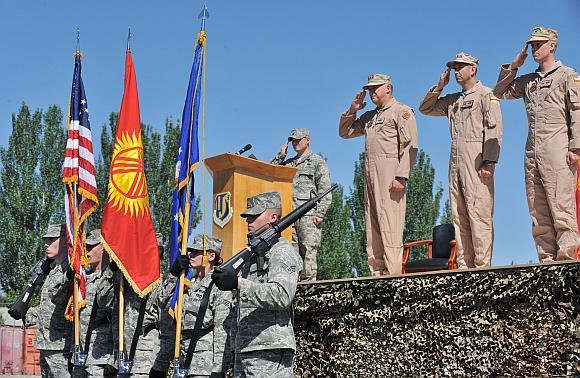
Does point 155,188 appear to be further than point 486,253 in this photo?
Yes

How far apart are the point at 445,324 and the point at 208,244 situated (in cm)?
214

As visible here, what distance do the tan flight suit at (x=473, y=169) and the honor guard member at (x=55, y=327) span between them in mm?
3497

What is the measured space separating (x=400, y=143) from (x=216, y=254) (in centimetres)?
194

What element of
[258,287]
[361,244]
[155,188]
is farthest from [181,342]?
[361,244]

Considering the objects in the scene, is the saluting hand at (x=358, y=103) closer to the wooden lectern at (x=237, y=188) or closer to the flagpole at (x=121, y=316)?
the wooden lectern at (x=237, y=188)

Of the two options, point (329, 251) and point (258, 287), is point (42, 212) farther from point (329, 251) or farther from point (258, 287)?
point (258, 287)

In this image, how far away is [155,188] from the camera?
2598 cm

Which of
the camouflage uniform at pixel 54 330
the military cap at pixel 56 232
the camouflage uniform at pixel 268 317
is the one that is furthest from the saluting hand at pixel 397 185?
the military cap at pixel 56 232

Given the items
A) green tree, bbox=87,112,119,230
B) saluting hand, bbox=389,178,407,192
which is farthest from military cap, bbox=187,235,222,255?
green tree, bbox=87,112,119,230

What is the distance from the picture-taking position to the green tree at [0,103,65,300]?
85.6 ft

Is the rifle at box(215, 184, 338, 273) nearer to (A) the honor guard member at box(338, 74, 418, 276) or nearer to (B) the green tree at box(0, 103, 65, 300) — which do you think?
(A) the honor guard member at box(338, 74, 418, 276)

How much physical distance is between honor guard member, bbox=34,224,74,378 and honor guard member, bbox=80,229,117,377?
0.20m

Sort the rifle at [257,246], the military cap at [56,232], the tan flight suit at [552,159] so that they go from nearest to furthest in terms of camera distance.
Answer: the rifle at [257,246] → the tan flight suit at [552,159] → the military cap at [56,232]

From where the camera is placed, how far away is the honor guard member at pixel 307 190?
30.6 ft
